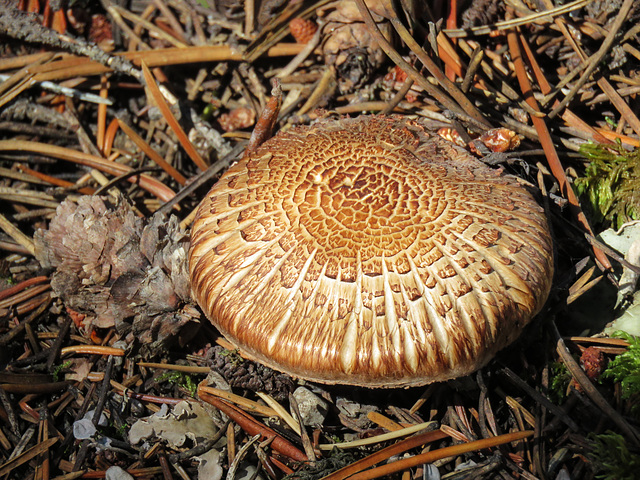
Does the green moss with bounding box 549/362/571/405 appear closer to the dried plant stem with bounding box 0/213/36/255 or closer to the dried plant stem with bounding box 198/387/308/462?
the dried plant stem with bounding box 198/387/308/462

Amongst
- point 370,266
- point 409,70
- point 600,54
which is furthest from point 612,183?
point 370,266

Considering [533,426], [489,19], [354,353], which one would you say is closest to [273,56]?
[489,19]

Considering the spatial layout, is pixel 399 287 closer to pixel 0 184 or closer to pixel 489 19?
pixel 489 19

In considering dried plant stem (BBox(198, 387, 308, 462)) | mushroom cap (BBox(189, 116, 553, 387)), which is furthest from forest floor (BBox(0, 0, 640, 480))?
mushroom cap (BBox(189, 116, 553, 387))

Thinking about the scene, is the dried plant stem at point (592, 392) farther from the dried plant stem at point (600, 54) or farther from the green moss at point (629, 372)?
the dried plant stem at point (600, 54)

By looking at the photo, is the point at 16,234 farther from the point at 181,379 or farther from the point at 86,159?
the point at 181,379

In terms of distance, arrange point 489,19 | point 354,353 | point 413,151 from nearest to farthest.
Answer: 1. point 354,353
2. point 413,151
3. point 489,19
